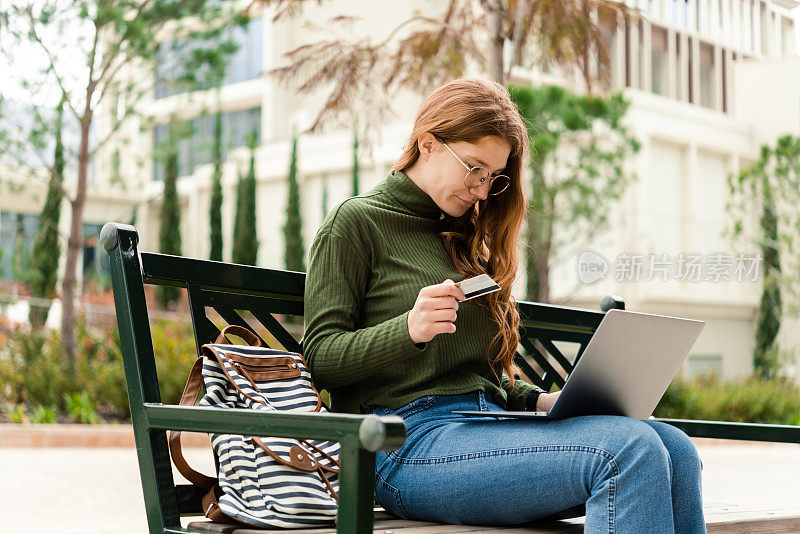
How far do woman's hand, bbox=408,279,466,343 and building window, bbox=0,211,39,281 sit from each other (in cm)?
1697

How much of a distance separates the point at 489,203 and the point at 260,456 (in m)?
0.95

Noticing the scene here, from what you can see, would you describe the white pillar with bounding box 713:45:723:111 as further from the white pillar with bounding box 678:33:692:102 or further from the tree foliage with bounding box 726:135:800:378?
the tree foliage with bounding box 726:135:800:378

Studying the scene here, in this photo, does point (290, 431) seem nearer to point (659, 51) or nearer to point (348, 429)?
point (348, 429)

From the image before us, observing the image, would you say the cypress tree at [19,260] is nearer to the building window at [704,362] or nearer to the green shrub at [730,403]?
the green shrub at [730,403]

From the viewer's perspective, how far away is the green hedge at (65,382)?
9203 mm

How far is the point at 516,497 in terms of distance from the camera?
6.19ft

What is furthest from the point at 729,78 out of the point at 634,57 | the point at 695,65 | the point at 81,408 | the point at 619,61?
the point at 81,408

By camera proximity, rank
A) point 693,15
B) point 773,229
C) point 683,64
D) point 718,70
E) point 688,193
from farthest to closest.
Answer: point 718,70 < point 683,64 < point 693,15 < point 688,193 < point 773,229

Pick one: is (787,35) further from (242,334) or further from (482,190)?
(242,334)

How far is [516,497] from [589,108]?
43.4 ft

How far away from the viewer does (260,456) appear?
1.89 meters

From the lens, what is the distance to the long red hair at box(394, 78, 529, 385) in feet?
7.55

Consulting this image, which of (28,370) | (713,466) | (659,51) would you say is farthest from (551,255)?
(659,51)

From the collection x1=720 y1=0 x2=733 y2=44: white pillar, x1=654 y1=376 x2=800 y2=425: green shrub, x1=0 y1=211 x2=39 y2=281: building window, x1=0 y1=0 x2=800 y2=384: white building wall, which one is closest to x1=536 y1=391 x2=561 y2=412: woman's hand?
x1=654 y1=376 x2=800 y2=425: green shrub
